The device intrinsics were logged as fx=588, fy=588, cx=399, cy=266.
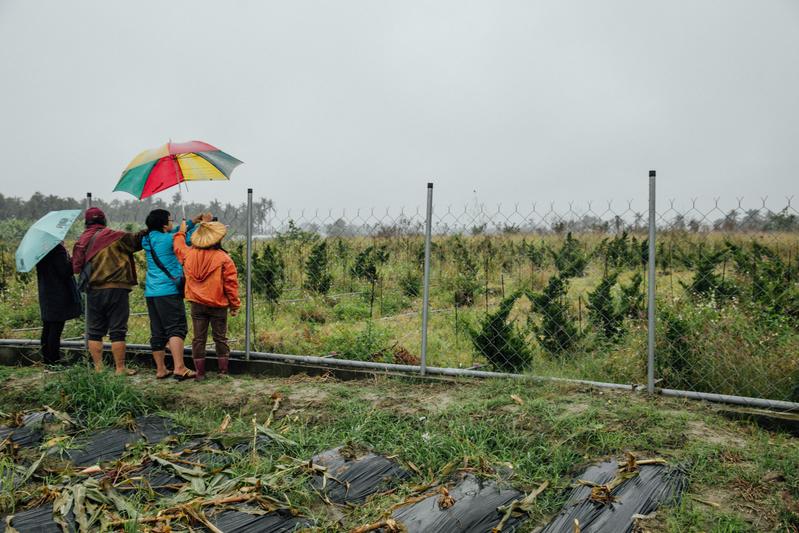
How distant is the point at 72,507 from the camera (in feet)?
9.65

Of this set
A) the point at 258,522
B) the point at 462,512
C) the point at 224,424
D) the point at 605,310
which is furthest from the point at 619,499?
the point at 605,310

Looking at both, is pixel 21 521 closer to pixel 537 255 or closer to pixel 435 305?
pixel 435 305

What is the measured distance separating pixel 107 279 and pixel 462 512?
427cm

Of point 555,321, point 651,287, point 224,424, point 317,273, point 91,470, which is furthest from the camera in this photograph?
point 317,273

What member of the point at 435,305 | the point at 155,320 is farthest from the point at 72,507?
the point at 435,305

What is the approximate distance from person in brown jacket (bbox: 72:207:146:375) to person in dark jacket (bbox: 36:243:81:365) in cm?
42

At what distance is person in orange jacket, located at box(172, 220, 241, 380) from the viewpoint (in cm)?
539

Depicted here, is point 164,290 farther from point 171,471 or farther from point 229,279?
point 171,471

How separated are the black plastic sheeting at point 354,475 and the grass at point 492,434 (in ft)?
0.29

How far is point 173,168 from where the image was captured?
5.76 meters

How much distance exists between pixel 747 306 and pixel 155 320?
5629mm

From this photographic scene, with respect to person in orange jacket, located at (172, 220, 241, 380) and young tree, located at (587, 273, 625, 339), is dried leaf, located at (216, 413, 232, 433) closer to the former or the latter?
person in orange jacket, located at (172, 220, 241, 380)

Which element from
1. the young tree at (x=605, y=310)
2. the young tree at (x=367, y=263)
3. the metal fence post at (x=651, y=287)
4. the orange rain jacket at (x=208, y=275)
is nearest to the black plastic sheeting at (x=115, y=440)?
the orange rain jacket at (x=208, y=275)

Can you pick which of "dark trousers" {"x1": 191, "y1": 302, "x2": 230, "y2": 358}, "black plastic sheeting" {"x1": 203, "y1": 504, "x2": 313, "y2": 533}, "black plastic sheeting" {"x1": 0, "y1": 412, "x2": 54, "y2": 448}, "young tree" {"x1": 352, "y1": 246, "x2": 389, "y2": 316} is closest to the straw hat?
"dark trousers" {"x1": 191, "y1": 302, "x2": 230, "y2": 358}
